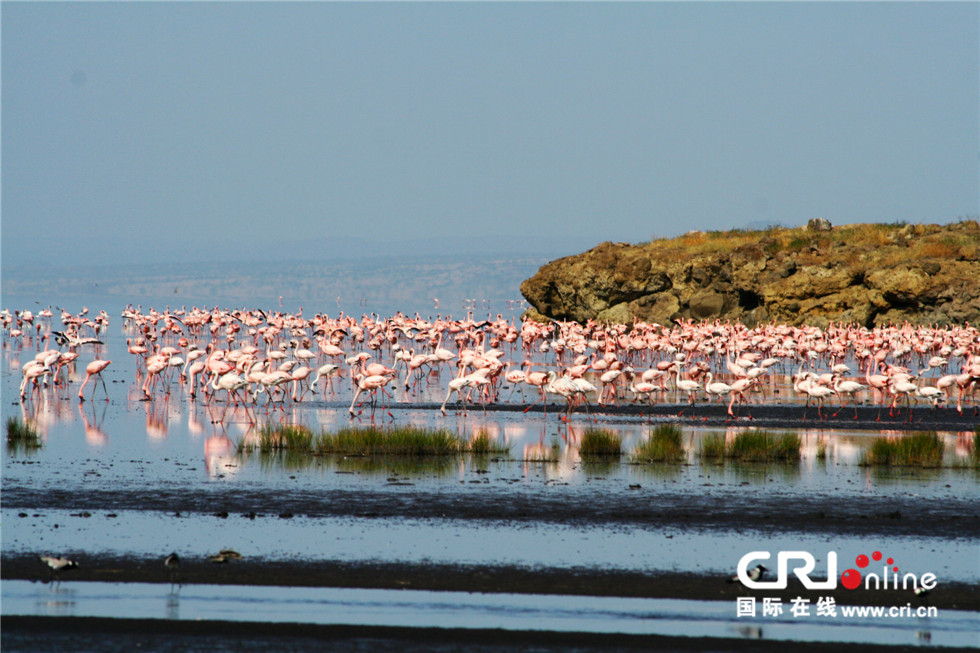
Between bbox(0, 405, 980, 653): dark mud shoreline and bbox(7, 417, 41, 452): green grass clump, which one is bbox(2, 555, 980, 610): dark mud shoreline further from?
bbox(7, 417, 41, 452): green grass clump

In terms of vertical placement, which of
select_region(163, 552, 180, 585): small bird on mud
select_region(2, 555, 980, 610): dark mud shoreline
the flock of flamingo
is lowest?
select_region(2, 555, 980, 610): dark mud shoreline

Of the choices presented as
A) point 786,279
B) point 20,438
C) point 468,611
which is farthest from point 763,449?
point 786,279

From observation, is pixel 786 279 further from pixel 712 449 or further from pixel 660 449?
pixel 660 449

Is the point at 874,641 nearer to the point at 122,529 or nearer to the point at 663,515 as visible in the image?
the point at 663,515

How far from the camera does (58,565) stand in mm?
8289

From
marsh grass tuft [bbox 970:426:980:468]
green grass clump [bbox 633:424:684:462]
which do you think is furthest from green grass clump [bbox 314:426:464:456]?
marsh grass tuft [bbox 970:426:980:468]

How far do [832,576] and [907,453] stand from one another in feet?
21.2

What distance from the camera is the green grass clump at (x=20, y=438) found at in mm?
14632

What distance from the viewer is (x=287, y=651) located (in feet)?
23.0

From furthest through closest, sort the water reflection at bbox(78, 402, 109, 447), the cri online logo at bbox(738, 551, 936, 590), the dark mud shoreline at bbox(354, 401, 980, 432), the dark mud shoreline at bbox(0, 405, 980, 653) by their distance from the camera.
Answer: the dark mud shoreline at bbox(354, 401, 980, 432), the water reflection at bbox(78, 402, 109, 447), the cri online logo at bbox(738, 551, 936, 590), the dark mud shoreline at bbox(0, 405, 980, 653)

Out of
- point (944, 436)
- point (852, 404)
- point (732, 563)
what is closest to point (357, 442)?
point (732, 563)

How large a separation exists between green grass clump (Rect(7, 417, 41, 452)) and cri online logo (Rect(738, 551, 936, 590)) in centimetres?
975

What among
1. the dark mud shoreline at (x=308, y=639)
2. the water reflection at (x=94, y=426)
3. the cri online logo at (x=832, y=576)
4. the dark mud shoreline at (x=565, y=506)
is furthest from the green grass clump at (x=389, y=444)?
the dark mud shoreline at (x=308, y=639)

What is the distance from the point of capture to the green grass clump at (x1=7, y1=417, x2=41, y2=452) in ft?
48.0
